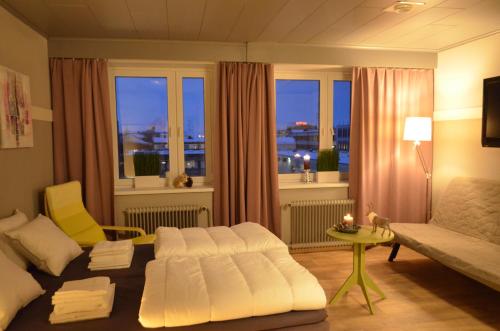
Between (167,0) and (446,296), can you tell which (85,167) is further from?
(446,296)

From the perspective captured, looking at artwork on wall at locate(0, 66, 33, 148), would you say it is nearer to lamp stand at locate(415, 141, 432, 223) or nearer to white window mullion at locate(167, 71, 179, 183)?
white window mullion at locate(167, 71, 179, 183)

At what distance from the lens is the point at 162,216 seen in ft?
13.7

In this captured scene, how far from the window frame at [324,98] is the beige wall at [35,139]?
258cm

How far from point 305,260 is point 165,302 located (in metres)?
2.58

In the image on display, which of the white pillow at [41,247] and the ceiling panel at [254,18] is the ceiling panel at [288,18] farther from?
the white pillow at [41,247]

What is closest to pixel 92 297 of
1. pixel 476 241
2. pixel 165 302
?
pixel 165 302

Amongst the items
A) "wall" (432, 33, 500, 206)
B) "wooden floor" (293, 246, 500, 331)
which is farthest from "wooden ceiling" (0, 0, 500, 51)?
"wooden floor" (293, 246, 500, 331)

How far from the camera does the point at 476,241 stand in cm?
355

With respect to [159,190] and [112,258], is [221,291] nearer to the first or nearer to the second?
[112,258]

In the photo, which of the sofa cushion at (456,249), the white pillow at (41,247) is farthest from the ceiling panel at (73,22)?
the sofa cushion at (456,249)

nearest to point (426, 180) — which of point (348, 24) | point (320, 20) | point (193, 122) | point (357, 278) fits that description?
point (357, 278)

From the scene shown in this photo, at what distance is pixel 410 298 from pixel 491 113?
2.04 metres

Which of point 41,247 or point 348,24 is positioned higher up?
point 348,24

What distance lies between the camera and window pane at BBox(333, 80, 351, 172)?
4832 millimetres
